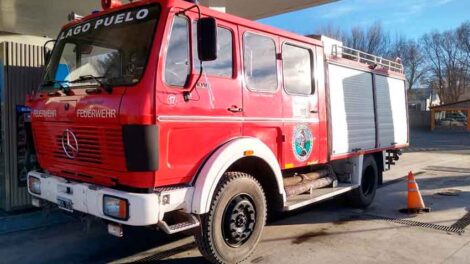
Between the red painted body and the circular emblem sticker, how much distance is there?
218mm

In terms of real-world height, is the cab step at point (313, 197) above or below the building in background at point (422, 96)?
below

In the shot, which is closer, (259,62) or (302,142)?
(259,62)

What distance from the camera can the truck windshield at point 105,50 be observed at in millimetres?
4461

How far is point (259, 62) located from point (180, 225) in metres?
2.20

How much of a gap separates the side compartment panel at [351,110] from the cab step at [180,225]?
3.11 metres

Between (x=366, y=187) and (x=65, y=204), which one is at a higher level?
(x=65, y=204)

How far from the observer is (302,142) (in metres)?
6.20

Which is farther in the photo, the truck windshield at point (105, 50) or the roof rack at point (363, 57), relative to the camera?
the roof rack at point (363, 57)

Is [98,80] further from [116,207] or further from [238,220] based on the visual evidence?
[238,220]

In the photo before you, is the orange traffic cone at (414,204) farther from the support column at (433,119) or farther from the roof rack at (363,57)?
the support column at (433,119)

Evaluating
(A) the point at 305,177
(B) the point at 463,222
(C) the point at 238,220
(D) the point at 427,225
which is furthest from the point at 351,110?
(C) the point at 238,220

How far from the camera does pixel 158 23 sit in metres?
4.41

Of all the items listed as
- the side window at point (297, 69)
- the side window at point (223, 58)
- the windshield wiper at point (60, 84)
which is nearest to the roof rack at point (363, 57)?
the side window at point (297, 69)

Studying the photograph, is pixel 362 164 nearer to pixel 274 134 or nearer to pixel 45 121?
pixel 274 134
